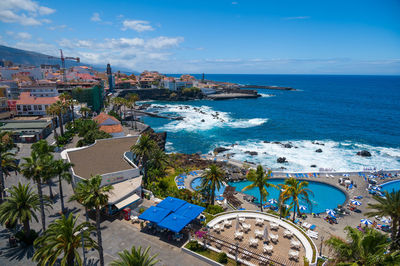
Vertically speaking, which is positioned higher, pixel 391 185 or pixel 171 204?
pixel 171 204

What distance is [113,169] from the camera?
36781mm

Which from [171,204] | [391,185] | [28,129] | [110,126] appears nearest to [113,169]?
[171,204]

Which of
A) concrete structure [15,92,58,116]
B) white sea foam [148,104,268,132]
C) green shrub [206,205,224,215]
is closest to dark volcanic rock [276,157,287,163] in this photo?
green shrub [206,205,224,215]

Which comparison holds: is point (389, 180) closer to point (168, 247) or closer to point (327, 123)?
point (168, 247)

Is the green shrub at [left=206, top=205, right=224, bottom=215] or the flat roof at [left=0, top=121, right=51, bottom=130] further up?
the flat roof at [left=0, top=121, right=51, bottom=130]

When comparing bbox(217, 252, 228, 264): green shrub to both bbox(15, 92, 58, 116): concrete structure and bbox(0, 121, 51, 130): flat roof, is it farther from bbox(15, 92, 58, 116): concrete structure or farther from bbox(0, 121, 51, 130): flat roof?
bbox(15, 92, 58, 116): concrete structure

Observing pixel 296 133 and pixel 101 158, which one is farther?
pixel 296 133

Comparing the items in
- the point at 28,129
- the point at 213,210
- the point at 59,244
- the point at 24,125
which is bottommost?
the point at 213,210

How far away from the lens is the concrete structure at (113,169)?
104 ft

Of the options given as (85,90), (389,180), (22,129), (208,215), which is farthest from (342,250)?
(85,90)

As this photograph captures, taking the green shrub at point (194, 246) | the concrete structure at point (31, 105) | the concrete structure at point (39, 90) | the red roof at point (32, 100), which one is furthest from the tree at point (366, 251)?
the concrete structure at point (39, 90)

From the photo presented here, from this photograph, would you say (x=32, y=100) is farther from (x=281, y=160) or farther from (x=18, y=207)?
(x=281, y=160)

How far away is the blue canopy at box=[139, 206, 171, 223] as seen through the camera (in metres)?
26.5

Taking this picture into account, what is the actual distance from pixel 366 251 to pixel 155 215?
19.3 m
